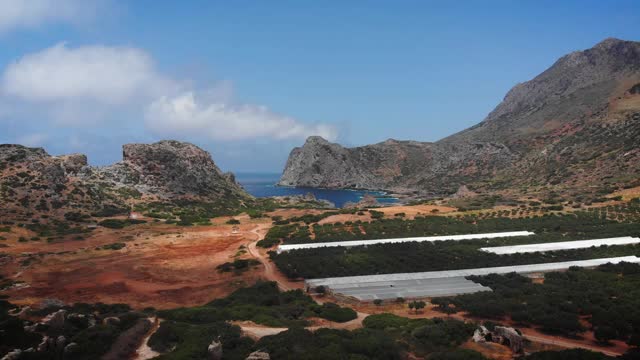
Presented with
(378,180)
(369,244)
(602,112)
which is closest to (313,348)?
(369,244)

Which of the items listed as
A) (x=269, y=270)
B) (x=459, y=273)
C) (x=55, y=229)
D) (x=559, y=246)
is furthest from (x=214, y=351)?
(x=55, y=229)

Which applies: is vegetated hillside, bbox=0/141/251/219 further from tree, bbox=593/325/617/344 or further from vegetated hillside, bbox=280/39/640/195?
vegetated hillside, bbox=280/39/640/195

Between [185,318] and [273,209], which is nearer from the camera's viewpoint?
[185,318]

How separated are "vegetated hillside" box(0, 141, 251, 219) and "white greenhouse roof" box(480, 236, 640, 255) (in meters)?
54.5

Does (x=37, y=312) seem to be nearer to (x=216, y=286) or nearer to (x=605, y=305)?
(x=216, y=286)

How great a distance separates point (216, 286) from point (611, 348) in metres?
28.4

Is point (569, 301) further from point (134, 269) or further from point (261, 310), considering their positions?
point (134, 269)

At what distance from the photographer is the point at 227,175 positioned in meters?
111

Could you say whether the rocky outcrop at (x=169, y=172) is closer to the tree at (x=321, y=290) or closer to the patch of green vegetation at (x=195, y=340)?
the tree at (x=321, y=290)

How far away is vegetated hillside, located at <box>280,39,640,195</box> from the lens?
9644cm

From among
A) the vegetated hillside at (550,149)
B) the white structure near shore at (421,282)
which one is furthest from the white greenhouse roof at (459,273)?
the vegetated hillside at (550,149)

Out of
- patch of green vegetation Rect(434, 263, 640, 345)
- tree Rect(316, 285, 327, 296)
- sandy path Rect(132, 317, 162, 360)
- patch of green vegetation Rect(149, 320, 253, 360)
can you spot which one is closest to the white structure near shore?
tree Rect(316, 285, 327, 296)

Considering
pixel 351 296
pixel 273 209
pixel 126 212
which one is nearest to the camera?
pixel 351 296

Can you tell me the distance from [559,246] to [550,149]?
80486mm
